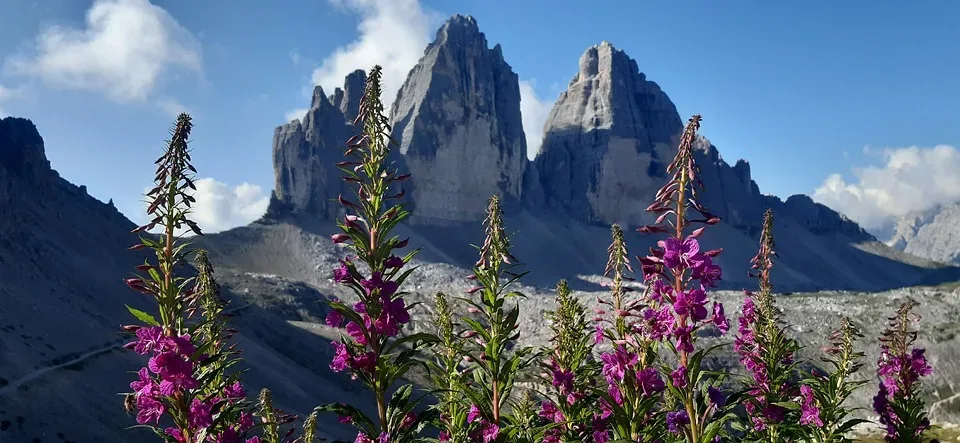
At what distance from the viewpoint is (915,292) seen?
13250 cm

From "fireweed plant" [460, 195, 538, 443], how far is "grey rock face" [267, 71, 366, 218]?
→ 168123mm

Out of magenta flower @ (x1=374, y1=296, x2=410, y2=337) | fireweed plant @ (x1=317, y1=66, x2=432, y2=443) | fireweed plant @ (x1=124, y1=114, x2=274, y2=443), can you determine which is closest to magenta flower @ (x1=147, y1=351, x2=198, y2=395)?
fireweed plant @ (x1=124, y1=114, x2=274, y2=443)

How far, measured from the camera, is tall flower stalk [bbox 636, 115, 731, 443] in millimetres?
5688

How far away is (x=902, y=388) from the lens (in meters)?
9.91

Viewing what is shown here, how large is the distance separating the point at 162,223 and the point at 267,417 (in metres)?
3.28

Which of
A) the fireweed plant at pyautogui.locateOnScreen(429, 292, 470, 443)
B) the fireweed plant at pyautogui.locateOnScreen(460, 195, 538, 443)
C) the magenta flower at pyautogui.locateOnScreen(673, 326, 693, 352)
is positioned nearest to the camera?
the magenta flower at pyautogui.locateOnScreen(673, 326, 693, 352)

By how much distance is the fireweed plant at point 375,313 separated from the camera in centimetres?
595

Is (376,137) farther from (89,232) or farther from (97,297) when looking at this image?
(89,232)

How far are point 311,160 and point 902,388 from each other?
184062mm

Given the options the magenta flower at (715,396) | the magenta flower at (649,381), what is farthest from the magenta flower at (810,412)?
the magenta flower at (715,396)

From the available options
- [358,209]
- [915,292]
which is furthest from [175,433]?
[915,292]

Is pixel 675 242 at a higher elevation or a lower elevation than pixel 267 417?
higher

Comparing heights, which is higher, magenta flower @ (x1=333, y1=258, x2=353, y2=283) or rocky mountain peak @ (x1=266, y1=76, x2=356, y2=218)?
rocky mountain peak @ (x1=266, y1=76, x2=356, y2=218)

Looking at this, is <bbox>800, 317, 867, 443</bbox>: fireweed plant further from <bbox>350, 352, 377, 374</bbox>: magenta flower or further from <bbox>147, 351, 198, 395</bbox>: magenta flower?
<bbox>147, 351, 198, 395</bbox>: magenta flower
